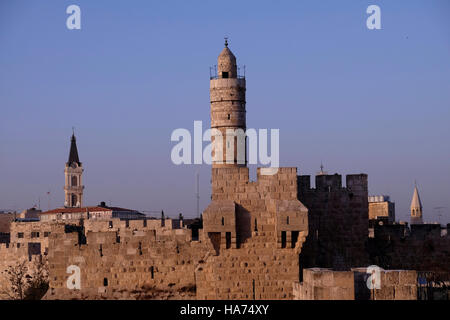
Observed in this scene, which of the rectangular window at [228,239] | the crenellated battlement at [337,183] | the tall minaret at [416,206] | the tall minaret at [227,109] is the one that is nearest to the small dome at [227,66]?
the tall minaret at [227,109]

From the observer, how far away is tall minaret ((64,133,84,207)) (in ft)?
337

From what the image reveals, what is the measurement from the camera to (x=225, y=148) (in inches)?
2306

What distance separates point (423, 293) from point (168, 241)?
935cm

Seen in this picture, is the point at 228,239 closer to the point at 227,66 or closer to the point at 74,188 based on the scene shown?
the point at 227,66

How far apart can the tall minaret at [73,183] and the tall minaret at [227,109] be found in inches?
1789

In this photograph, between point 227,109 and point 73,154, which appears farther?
point 73,154

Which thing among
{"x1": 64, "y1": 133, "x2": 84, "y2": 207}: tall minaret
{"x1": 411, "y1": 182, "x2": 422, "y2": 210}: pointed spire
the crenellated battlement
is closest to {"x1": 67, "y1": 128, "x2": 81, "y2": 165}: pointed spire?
{"x1": 64, "y1": 133, "x2": 84, "y2": 207}: tall minaret

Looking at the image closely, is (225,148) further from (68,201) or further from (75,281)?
(68,201)

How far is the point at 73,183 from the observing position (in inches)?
4107

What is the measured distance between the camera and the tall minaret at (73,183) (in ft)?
337

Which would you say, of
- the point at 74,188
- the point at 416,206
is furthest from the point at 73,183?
the point at 416,206

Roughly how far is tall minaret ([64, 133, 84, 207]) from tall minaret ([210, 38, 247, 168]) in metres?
45.4

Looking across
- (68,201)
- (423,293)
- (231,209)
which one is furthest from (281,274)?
(68,201)

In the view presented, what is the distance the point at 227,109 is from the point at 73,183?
158ft
